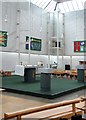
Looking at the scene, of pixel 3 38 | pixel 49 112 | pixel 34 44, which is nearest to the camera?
pixel 49 112

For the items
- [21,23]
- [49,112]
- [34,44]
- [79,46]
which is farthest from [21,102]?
[79,46]

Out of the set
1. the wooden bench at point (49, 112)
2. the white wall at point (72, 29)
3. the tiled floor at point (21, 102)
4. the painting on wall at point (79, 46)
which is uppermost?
the white wall at point (72, 29)

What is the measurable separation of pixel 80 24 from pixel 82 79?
929 cm

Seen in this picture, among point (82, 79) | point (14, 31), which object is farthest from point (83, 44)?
point (82, 79)

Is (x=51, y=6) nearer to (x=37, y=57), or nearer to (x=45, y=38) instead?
(x=45, y=38)

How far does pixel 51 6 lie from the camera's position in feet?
63.8

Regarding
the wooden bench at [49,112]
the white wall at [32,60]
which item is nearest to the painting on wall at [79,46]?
the white wall at [32,60]

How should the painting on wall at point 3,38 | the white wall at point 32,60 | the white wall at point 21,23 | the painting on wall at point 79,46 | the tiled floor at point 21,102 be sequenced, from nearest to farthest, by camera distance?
the tiled floor at point 21,102 → the painting on wall at point 3,38 → the white wall at point 32,60 → the white wall at point 21,23 → the painting on wall at point 79,46

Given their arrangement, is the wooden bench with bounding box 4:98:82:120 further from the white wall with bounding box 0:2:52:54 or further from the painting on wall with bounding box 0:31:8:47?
the white wall with bounding box 0:2:52:54

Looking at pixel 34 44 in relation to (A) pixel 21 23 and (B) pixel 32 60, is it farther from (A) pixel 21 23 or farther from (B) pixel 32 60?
(A) pixel 21 23

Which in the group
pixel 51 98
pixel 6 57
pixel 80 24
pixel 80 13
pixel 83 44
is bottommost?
pixel 51 98

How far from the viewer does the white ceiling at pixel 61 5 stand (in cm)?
1821

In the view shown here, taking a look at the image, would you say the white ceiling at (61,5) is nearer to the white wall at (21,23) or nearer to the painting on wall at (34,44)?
the white wall at (21,23)

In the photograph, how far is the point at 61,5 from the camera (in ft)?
64.0
